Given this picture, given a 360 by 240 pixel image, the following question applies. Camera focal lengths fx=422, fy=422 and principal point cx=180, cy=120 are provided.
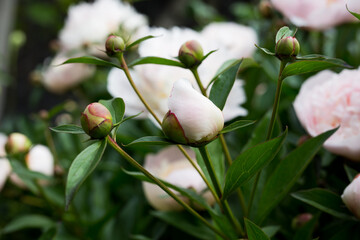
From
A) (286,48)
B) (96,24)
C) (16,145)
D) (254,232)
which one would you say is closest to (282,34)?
(286,48)

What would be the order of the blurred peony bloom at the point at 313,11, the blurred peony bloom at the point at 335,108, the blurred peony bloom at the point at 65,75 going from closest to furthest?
the blurred peony bloom at the point at 335,108 < the blurred peony bloom at the point at 313,11 < the blurred peony bloom at the point at 65,75

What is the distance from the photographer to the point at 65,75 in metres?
0.65

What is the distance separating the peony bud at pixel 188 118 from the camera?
23 centimetres

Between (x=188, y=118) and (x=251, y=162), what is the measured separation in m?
0.05

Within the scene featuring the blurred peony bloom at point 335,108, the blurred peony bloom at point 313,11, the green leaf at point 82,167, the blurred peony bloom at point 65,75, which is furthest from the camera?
the blurred peony bloom at point 65,75

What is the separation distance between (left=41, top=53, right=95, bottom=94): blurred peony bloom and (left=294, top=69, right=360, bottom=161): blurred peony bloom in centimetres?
39

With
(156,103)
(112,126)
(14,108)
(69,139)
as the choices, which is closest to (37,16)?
(14,108)

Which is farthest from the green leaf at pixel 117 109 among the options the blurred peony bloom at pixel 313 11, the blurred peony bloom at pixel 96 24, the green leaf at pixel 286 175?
the blurred peony bloom at pixel 96 24

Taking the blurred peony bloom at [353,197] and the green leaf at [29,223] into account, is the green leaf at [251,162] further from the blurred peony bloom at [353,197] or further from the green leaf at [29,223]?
the green leaf at [29,223]

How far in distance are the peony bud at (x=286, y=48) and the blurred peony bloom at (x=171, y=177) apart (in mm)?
142

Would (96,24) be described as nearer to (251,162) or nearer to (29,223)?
(29,223)

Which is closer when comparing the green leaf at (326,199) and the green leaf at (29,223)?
the green leaf at (326,199)

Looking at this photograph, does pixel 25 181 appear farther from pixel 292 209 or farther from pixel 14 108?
pixel 14 108

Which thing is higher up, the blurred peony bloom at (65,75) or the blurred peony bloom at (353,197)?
the blurred peony bloom at (353,197)
